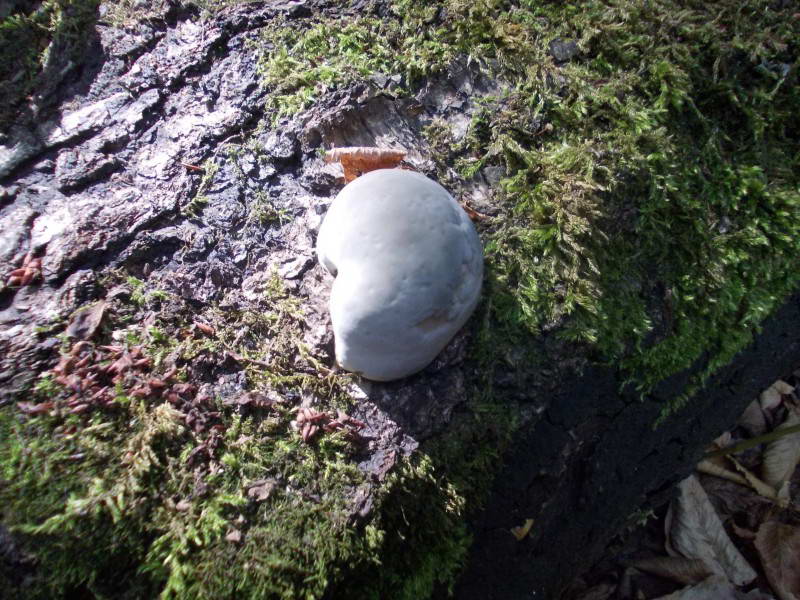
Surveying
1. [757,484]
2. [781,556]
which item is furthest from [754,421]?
[781,556]

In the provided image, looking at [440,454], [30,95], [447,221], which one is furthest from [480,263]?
[30,95]

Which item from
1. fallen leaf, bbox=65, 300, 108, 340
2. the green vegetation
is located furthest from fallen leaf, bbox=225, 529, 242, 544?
the green vegetation

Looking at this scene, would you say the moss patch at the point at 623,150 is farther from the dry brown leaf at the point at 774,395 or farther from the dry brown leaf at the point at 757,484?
the dry brown leaf at the point at 774,395

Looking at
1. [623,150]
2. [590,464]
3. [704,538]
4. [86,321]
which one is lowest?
[704,538]

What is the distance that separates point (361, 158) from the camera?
6.66 ft

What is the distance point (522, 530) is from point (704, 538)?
5.83 ft

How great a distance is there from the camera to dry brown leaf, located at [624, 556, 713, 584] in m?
2.79

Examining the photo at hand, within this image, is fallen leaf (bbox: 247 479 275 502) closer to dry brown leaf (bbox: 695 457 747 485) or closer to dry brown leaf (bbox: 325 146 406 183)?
dry brown leaf (bbox: 325 146 406 183)

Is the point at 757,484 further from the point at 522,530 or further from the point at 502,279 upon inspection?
the point at 502,279

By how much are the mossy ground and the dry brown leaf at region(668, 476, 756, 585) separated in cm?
139

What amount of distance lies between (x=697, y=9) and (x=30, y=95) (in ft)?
9.76

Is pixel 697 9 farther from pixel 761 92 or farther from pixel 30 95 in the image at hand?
pixel 30 95

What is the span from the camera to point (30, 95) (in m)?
2.26

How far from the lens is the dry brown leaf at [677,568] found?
9.16 feet
